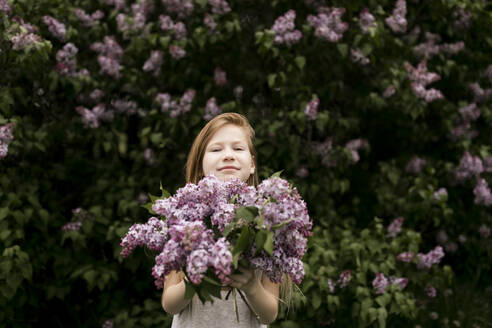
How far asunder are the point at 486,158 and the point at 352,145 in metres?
1.34

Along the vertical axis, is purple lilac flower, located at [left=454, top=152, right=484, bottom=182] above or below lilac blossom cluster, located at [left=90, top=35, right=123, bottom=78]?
below

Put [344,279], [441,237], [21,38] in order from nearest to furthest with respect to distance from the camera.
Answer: [21,38] < [344,279] < [441,237]

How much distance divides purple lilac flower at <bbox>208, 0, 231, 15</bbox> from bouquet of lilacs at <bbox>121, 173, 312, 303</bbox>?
7.15ft

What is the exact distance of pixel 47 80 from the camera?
11.5 ft

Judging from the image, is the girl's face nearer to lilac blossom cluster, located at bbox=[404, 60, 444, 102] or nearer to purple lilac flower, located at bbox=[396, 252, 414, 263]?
purple lilac flower, located at bbox=[396, 252, 414, 263]

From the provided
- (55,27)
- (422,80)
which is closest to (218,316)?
(55,27)

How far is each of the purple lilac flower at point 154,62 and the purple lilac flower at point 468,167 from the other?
7.93 ft

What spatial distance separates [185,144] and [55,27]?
1.09 meters

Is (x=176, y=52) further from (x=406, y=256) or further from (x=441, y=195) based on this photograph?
(x=441, y=195)

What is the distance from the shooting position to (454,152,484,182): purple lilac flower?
4117 millimetres

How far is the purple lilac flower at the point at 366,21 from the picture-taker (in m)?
3.36

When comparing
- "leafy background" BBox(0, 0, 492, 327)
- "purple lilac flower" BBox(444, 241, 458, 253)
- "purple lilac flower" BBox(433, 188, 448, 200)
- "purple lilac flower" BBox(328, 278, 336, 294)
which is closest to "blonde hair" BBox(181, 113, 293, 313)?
"leafy background" BBox(0, 0, 492, 327)

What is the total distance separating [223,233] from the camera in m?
1.33

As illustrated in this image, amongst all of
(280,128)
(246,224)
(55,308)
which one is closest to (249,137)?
(246,224)
